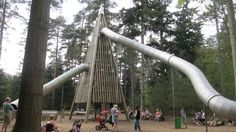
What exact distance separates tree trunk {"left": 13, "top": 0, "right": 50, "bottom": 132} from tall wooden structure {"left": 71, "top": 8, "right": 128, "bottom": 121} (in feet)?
54.0

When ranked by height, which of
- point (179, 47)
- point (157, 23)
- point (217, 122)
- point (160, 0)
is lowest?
point (217, 122)

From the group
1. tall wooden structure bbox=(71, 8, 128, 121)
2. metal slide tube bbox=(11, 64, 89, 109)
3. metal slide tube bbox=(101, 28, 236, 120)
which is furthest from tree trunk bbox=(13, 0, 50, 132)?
tall wooden structure bbox=(71, 8, 128, 121)

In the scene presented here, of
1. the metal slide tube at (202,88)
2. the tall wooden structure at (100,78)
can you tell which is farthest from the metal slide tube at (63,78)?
the metal slide tube at (202,88)

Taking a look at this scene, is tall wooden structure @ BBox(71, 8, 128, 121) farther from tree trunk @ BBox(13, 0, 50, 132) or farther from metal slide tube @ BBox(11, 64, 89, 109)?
tree trunk @ BBox(13, 0, 50, 132)

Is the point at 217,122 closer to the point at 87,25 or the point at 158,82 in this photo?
the point at 158,82

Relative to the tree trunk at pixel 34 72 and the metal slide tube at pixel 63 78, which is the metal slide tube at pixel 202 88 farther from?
the tree trunk at pixel 34 72

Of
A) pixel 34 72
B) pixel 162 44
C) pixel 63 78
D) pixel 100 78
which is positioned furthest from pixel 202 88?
pixel 162 44

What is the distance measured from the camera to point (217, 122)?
22.7m

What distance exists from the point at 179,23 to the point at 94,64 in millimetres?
19140

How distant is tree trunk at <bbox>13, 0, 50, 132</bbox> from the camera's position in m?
6.23

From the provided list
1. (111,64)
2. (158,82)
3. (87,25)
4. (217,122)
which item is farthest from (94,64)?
(87,25)

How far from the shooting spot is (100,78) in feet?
78.1

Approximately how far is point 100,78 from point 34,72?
17.5m

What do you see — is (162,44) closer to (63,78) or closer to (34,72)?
(63,78)
